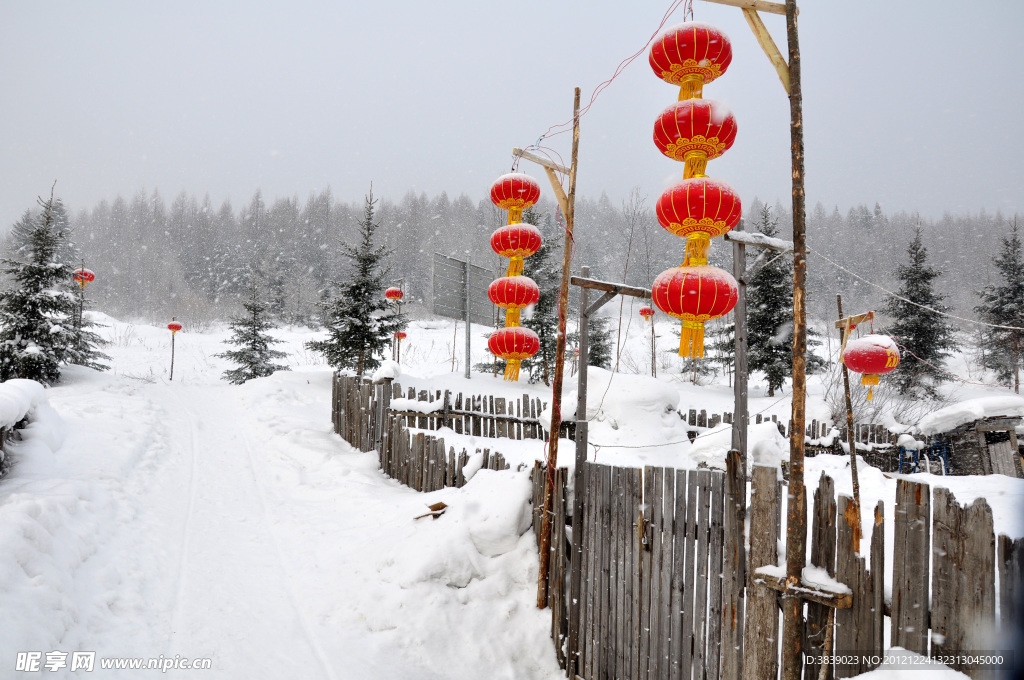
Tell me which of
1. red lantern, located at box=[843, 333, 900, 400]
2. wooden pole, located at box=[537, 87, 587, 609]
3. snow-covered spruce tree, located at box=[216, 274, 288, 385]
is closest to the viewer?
wooden pole, located at box=[537, 87, 587, 609]

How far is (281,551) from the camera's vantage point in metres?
6.05

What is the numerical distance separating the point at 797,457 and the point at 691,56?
357 cm

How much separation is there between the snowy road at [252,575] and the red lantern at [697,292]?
8.62 feet

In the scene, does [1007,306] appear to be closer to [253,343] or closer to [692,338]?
[692,338]

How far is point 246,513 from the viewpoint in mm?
7102

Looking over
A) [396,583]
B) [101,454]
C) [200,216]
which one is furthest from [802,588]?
[200,216]

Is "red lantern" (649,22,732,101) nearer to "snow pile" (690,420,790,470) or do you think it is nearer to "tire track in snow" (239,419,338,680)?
"snow pile" (690,420,790,470)

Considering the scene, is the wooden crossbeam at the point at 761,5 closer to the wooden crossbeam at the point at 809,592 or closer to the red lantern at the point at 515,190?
the wooden crossbeam at the point at 809,592

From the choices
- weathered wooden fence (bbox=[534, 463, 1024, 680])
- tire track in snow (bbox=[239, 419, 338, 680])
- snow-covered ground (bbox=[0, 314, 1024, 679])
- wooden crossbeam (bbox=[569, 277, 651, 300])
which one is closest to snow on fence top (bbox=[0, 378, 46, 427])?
snow-covered ground (bbox=[0, 314, 1024, 679])

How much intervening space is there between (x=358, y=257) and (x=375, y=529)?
1291 centimetres

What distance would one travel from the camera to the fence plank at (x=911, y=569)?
2428 mm

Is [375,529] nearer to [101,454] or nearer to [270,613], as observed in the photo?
[270,613]

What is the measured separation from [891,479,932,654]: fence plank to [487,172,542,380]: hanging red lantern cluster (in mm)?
4393

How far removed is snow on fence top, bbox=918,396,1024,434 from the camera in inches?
361
